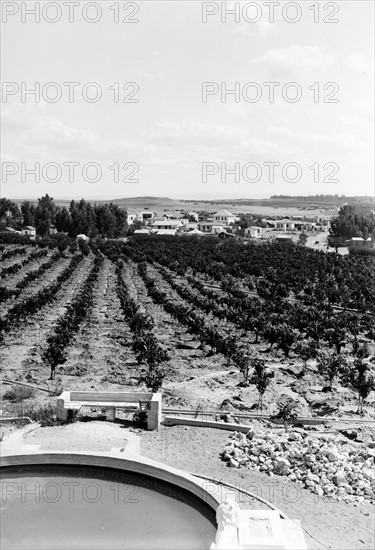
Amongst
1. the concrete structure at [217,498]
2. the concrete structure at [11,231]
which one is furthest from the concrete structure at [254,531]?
the concrete structure at [11,231]

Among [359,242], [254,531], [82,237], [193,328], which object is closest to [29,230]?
[82,237]

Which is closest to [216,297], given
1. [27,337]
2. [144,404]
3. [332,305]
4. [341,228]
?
[332,305]

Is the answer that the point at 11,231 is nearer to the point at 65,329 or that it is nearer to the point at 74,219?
the point at 74,219

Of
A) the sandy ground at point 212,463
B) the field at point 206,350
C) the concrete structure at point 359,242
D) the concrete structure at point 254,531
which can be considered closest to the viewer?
the concrete structure at point 254,531

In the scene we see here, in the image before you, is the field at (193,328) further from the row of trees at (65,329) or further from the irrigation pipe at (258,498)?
the irrigation pipe at (258,498)

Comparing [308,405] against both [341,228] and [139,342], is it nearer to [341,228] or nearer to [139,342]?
[139,342]

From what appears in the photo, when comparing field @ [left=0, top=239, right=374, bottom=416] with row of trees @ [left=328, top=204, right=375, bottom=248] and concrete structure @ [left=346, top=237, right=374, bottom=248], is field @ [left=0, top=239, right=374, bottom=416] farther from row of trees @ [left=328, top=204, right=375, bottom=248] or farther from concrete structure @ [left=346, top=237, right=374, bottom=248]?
row of trees @ [left=328, top=204, right=375, bottom=248]
